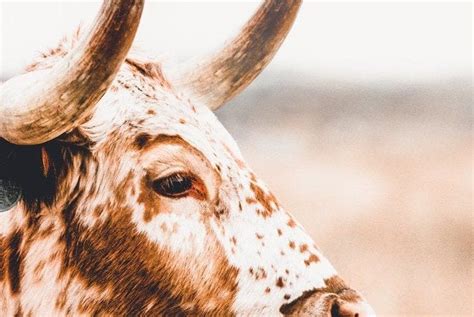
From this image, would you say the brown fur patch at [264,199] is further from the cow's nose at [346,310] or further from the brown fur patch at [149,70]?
the brown fur patch at [149,70]

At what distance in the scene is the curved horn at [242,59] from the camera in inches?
132

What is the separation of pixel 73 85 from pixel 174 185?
1.54 feet

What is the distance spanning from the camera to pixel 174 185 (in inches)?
117

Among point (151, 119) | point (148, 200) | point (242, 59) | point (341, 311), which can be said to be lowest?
point (341, 311)

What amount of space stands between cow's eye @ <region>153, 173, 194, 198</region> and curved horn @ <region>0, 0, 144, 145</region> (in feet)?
1.02

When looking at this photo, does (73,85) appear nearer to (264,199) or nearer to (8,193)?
(8,193)

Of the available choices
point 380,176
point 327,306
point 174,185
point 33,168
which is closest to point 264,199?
point 174,185

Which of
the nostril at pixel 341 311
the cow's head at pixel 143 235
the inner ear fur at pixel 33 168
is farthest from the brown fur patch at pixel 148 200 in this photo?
the nostril at pixel 341 311

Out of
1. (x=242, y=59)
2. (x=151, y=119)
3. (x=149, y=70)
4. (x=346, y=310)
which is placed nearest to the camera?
(x=346, y=310)

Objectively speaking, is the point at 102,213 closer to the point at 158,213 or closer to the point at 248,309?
the point at 158,213

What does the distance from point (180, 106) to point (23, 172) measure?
1.75 feet

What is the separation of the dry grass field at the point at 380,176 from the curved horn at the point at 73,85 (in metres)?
7.37

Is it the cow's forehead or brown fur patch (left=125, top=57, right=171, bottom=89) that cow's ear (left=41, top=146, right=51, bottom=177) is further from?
brown fur patch (left=125, top=57, right=171, bottom=89)

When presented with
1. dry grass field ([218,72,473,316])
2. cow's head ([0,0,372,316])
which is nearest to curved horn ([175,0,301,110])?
cow's head ([0,0,372,316])
